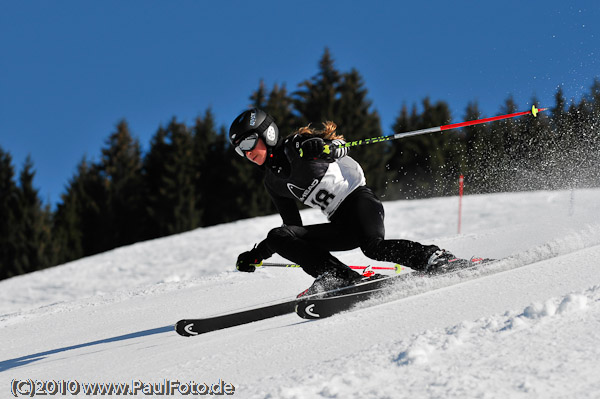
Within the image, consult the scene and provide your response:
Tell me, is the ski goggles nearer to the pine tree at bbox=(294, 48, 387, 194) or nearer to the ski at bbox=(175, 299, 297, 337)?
the ski at bbox=(175, 299, 297, 337)

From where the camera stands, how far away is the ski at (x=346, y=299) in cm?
367

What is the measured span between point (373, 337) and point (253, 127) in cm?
172

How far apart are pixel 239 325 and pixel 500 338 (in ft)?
6.36

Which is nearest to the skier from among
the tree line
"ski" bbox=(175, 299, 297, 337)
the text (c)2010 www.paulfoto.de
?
"ski" bbox=(175, 299, 297, 337)

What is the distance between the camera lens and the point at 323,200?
4.12 metres

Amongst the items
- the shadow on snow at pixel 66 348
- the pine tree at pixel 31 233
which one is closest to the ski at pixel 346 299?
the shadow on snow at pixel 66 348

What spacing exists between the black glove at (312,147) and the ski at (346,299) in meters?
0.94

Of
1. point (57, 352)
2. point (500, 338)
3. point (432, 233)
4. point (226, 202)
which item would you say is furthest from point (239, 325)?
point (226, 202)

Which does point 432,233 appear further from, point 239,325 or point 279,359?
point 279,359

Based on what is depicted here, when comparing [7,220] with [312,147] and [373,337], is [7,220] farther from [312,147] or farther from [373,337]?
[373,337]

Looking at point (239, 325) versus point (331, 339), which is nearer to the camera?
point (331, 339)

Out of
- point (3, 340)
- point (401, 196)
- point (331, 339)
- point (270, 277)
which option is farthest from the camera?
point (401, 196)

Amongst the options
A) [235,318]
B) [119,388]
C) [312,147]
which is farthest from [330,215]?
[119,388]

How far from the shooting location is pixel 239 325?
4000mm
